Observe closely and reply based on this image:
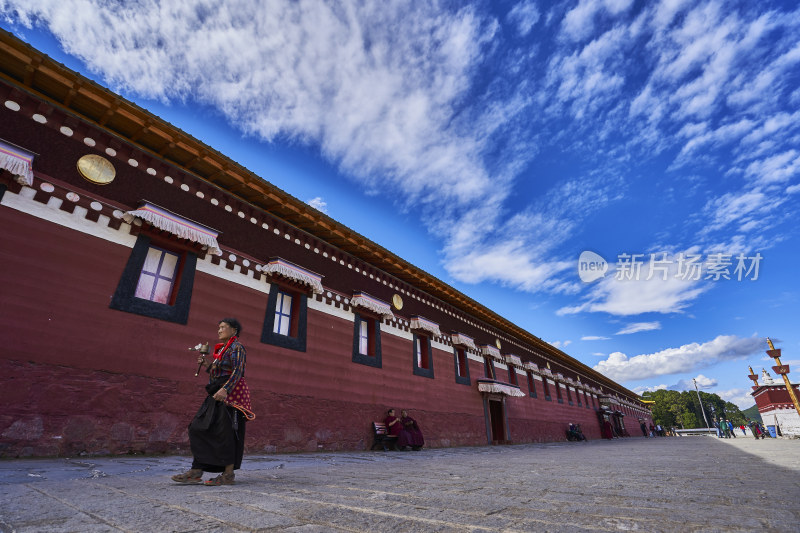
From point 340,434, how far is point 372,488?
19.1ft

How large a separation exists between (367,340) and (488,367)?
294 inches

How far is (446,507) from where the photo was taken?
221 centimetres

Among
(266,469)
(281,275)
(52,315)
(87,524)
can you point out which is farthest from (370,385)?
(87,524)

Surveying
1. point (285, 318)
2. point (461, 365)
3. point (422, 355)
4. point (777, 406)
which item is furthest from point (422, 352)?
point (777, 406)

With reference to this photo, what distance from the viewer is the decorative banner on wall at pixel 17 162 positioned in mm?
5059

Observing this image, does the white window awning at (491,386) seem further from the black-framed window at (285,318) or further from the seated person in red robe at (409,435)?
the black-framed window at (285,318)

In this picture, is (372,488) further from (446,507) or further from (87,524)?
(87,524)

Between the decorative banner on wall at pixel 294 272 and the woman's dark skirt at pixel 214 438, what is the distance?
475 cm

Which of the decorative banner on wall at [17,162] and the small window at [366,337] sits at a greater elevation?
the decorative banner on wall at [17,162]

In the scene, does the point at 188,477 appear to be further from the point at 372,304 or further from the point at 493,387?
the point at 493,387

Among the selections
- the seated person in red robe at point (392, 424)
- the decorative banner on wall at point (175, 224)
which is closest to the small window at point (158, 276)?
the decorative banner on wall at point (175, 224)

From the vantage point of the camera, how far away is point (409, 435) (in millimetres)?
9625

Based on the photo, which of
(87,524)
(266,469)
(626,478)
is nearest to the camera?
(87,524)

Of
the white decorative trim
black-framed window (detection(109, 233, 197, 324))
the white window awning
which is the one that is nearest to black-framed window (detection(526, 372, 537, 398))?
the white decorative trim
